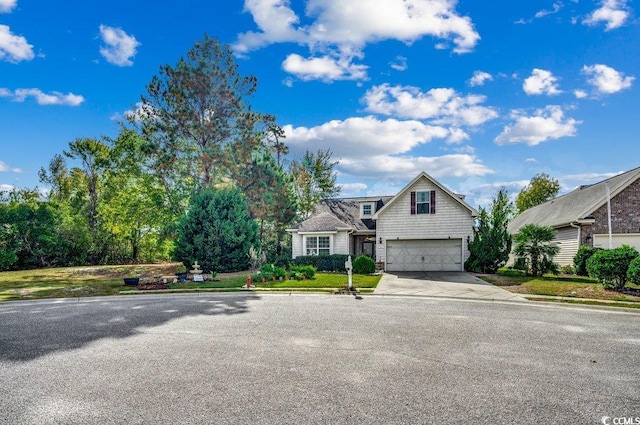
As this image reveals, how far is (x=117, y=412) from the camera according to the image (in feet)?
14.6

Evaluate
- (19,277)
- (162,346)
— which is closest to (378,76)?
(162,346)

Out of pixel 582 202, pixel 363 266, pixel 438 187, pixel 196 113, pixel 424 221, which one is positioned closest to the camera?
pixel 363 266

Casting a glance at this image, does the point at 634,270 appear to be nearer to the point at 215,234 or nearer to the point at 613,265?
the point at 613,265

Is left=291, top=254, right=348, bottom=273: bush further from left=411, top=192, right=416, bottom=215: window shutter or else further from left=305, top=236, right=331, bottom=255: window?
left=411, top=192, right=416, bottom=215: window shutter

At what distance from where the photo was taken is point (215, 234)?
2519 centimetres

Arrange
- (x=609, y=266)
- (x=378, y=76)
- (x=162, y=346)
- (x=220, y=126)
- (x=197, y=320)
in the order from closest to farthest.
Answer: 1. (x=162, y=346)
2. (x=197, y=320)
3. (x=609, y=266)
4. (x=378, y=76)
5. (x=220, y=126)

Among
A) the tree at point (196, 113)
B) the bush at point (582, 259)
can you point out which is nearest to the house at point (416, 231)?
the bush at point (582, 259)

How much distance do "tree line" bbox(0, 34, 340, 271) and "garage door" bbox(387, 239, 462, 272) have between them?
1034 centimetres

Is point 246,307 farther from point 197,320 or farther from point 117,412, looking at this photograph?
point 117,412

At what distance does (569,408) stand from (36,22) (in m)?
23.8

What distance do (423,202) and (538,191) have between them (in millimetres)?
32083

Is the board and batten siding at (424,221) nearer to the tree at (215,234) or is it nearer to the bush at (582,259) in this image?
the bush at (582,259)

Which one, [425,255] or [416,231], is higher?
[416,231]

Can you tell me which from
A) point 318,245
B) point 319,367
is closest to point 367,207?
point 318,245
